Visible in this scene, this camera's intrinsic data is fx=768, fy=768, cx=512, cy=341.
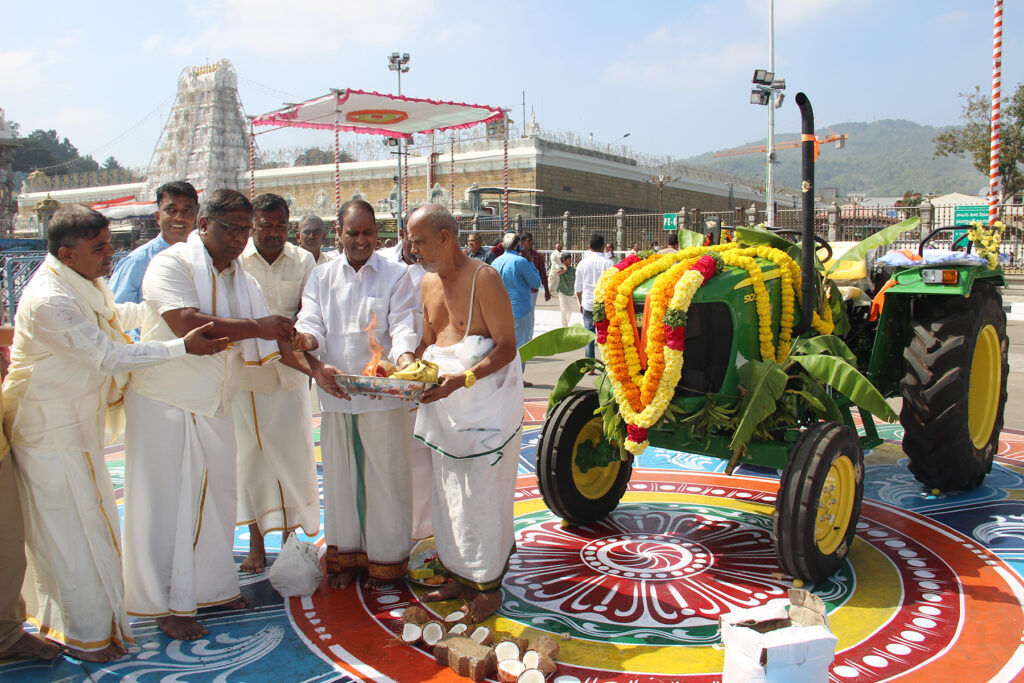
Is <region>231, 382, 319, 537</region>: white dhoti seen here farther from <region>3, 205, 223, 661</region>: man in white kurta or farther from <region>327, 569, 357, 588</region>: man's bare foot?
<region>3, 205, 223, 661</region>: man in white kurta

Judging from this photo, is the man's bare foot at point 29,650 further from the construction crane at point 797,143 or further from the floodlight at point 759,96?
the floodlight at point 759,96

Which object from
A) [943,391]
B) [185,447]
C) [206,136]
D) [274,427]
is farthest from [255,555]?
[206,136]

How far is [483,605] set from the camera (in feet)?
10.9

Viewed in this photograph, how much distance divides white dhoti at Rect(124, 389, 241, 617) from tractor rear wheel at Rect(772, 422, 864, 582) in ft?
8.23

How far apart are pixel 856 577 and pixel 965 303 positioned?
6.50ft

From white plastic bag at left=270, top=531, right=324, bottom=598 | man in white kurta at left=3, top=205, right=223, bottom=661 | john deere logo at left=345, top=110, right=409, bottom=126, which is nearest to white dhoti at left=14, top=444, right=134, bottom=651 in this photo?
man in white kurta at left=3, top=205, right=223, bottom=661

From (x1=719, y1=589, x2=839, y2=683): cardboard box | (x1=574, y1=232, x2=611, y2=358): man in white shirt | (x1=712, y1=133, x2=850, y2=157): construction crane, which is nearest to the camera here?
(x1=719, y1=589, x2=839, y2=683): cardboard box

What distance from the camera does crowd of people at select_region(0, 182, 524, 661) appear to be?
9.93 ft

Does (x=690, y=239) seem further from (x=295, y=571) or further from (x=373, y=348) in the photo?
(x=295, y=571)

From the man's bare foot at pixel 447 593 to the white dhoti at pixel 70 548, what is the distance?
49.9 inches

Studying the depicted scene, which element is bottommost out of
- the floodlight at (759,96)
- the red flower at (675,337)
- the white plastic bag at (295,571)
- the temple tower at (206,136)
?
the white plastic bag at (295,571)

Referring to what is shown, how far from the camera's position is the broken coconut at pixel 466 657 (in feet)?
9.29

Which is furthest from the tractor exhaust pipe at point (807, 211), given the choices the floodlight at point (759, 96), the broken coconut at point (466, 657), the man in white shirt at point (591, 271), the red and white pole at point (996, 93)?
the floodlight at point (759, 96)

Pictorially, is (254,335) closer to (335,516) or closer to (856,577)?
(335,516)
